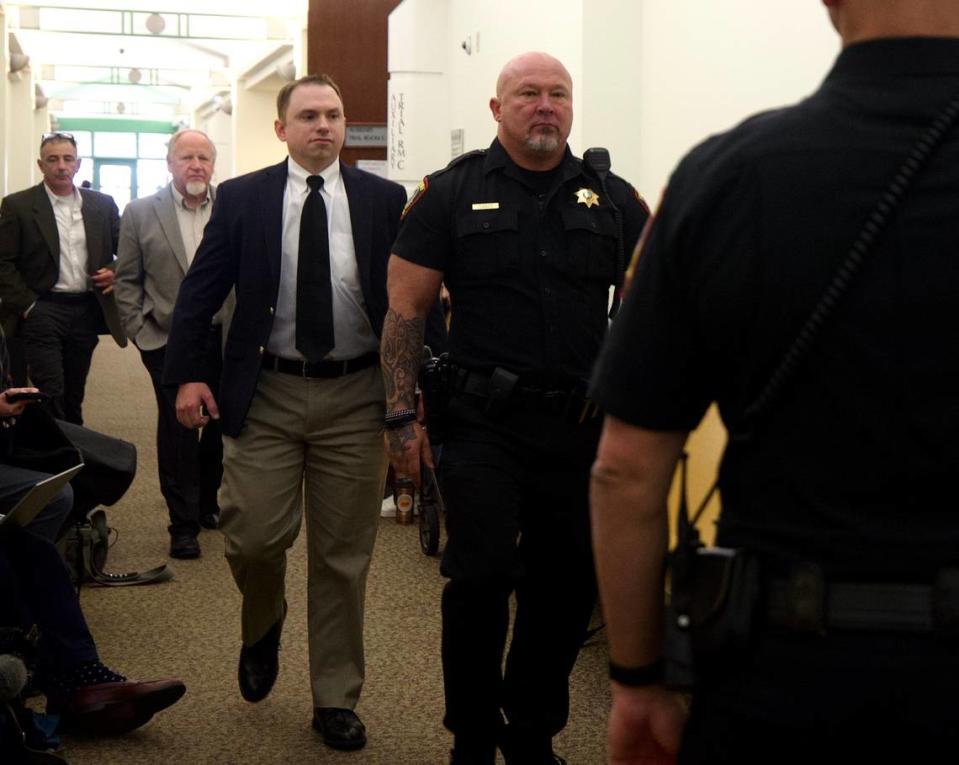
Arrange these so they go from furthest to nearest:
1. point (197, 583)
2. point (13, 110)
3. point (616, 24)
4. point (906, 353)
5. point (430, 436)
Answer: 1. point (13, 110)
2. point (616, 24)
3. point (197, 583)
4. point (430, 436)
5. point (906, 353)

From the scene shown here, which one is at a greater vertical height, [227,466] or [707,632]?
[707,632]

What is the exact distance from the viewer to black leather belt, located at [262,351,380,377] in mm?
3471

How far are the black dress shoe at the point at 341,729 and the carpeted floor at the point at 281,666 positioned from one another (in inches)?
1.0

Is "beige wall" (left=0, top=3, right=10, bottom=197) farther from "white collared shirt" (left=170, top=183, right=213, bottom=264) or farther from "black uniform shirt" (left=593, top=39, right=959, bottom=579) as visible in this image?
"black uniform shirt" (left=593, top=39, right=959, bottom=579)

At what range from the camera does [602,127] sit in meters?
5.61

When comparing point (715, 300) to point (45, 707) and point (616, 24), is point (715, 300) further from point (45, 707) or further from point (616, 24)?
point (616, 24)

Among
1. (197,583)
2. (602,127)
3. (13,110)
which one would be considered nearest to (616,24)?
(602,127)

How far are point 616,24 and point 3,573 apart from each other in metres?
3.35

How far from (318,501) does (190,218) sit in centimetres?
264

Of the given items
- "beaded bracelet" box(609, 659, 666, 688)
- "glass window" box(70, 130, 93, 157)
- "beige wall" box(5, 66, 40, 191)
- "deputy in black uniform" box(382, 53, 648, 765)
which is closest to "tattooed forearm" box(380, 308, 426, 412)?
"deputy in black uniform" box(382, 53, 648, 765)

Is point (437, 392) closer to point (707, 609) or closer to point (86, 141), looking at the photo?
point (707, 609)

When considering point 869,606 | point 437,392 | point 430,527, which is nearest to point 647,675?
point 869,606

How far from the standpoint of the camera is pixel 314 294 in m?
3.42

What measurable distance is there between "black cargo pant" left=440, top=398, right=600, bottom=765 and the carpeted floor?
33 cm
